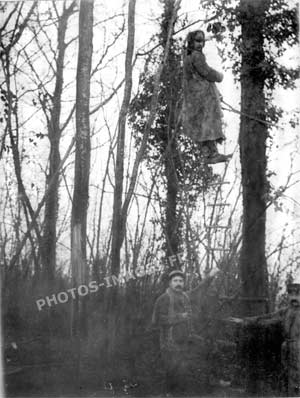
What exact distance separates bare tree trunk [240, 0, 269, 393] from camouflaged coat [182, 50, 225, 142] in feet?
1.02

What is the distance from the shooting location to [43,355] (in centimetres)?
579

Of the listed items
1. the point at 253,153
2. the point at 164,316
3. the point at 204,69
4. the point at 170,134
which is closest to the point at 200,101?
the point at 204,69

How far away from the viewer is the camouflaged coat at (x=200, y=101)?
6.05 meters

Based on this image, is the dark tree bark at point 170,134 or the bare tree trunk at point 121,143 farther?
the bare tree trunk at point 121,143

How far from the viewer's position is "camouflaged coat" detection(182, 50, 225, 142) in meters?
6.05

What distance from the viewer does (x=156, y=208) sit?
21.0 feet

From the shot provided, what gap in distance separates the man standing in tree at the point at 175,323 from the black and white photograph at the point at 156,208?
0.01 metres

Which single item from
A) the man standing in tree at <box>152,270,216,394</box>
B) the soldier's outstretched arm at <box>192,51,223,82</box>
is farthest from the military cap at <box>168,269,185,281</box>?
the soldier's outstretched arm at <box>192,51,223,82</box>

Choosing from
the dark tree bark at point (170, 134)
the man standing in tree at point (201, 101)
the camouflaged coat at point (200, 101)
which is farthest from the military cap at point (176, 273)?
the camouflaged coat at point (200, 101)

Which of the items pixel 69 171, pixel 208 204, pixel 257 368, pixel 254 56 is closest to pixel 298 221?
pixel 208 204

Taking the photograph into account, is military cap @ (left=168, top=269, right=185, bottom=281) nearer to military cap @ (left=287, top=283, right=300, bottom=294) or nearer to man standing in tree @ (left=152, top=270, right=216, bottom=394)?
man standing in tree @ (left=152, top=270, right=216, bottom=394)

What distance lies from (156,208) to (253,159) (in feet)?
4.01

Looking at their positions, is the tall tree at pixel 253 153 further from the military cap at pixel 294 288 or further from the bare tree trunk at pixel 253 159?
the military cap at pixel 294 288

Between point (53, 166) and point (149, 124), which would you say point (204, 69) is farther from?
point (53, 166)
